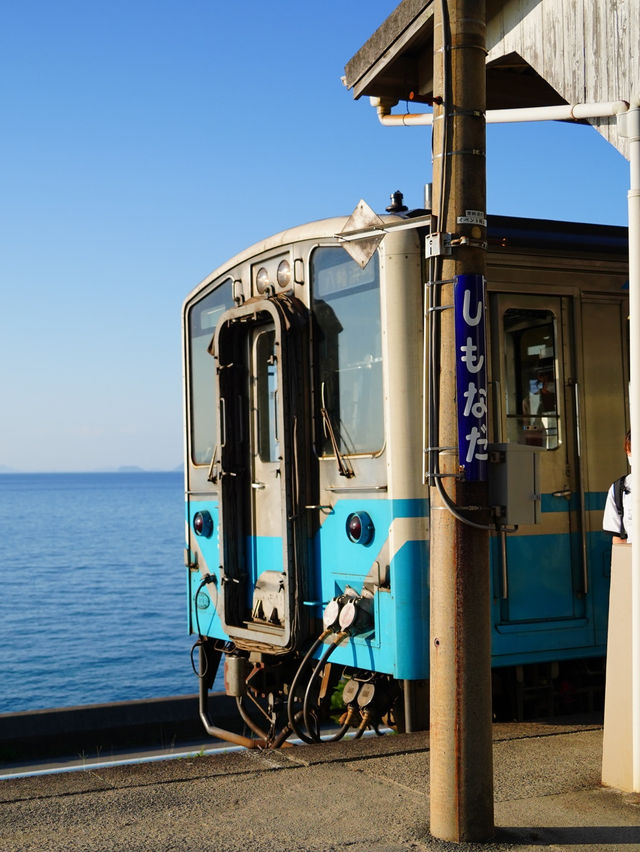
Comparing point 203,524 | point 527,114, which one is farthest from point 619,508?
point 203,524

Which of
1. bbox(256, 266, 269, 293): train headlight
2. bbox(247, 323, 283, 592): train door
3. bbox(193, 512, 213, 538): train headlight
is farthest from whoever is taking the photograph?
bbox(193, 512, 213, 538): train headlight

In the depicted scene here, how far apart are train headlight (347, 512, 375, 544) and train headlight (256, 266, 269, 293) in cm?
195

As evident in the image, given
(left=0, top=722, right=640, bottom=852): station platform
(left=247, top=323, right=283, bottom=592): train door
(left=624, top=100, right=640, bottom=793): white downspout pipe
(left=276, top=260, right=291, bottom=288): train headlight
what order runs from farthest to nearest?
(left=247, top=323, right=283, bottom=592): train door
(left=276, top=260, right=291, bottom=288): train headlight
(left=624, top=100, right=640, bottom=793): white downspout pipe
(left=0, top=722, right=640, bottom=852): station platform

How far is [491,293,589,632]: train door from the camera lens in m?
7.11

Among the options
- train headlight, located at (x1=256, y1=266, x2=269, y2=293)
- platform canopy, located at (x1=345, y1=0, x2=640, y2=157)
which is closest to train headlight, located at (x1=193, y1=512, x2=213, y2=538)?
train headlight, located at (x1=256, y1=266, x2=269, y2=293)

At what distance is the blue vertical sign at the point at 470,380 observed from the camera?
4609 mm

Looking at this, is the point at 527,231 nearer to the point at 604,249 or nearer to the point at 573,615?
the point at 604,249

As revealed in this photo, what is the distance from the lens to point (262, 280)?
318 inches

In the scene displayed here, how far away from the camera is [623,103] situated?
5.65m

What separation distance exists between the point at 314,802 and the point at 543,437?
294 cm

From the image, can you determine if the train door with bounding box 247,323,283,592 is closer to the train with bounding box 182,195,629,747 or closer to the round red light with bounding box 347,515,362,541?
the train with bounding box 182,195,629,747

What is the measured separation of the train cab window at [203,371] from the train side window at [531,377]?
241cm

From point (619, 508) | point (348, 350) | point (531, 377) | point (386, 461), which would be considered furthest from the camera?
point (531, 377)

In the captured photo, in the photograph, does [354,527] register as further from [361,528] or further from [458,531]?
[458,531]
